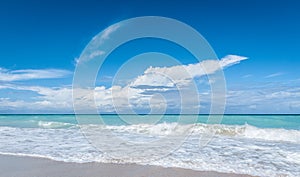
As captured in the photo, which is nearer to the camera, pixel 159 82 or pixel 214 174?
pixel 214 174

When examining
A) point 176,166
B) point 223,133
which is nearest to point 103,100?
point 176,166

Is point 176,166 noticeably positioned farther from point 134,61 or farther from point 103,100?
point 103,100

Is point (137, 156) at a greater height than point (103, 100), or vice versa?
point (103, 100)

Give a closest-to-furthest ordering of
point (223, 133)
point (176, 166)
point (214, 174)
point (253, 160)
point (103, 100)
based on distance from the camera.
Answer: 1. point (214, 174)
2. point (176, 166)
3. point (253, 160)
4. point (103, 100)
5. point (223, 133)

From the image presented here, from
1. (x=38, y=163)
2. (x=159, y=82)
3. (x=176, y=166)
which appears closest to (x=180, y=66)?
(x=159, y=82)

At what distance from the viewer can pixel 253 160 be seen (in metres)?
8.36

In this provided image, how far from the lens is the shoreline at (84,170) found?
21.7ft

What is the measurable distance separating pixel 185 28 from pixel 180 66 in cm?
143

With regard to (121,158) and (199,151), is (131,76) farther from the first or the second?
(199,151)

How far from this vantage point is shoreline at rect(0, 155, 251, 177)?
21.7 ft

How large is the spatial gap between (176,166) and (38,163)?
12.4 feet

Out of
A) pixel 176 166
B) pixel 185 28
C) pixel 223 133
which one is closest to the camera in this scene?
pixel 176 166

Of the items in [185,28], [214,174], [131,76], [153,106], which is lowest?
[214,174]

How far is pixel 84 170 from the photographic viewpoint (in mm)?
6969
